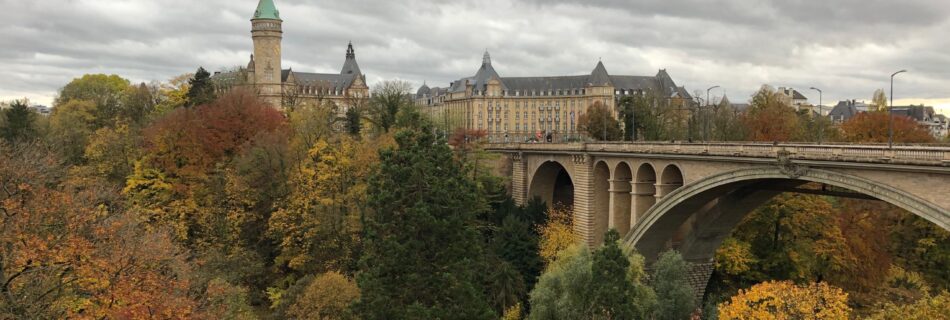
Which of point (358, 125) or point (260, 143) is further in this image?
point (358, 125)

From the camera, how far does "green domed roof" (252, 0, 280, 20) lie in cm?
8862

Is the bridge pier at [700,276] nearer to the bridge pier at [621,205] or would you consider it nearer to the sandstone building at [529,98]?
the bridge pier at [621,205]

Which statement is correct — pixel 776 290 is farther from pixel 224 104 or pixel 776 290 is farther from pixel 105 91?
pixel 105 91

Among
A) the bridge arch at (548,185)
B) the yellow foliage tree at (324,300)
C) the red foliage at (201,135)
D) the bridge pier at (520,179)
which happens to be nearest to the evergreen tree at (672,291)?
the yellow foliage tree at (324,300)

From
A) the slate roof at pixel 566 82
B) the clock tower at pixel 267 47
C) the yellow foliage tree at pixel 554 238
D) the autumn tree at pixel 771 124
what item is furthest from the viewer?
the slate roof at pixel 566 82

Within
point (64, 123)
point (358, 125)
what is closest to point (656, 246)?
point (358, 125)

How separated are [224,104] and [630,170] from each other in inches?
1007

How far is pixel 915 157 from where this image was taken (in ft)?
65.8

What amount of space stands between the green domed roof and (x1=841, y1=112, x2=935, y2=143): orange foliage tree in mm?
67168

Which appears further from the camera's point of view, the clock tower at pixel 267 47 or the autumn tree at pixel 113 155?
the clock tower at pixel 267 47

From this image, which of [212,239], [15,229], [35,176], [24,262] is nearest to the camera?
[24,262]

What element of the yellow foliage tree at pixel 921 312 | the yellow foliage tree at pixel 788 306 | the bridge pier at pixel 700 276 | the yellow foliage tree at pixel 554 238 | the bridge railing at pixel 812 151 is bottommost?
the bridge pier at pixel 700 276

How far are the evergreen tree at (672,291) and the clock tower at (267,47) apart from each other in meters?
66.5

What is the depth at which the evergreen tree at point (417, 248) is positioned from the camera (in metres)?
24.0
